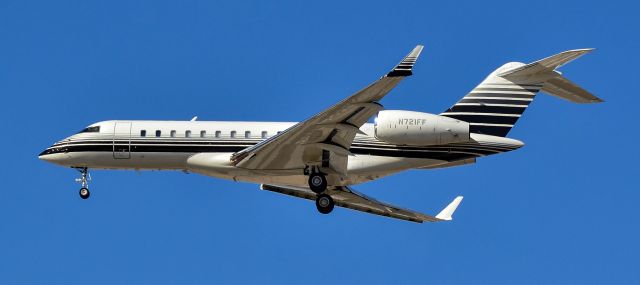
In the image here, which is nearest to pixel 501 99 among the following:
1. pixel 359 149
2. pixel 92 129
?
pixel 359 149

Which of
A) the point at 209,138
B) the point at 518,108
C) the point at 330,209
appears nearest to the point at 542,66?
the point at 518,108

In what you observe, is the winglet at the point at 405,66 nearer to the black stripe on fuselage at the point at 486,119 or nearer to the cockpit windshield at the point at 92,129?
the black stripe on fuselage at the point at 486,119

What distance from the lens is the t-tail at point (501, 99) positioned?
3703 cm

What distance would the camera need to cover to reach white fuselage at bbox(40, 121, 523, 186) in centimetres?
3681

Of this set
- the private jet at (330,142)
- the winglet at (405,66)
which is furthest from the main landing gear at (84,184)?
the winglet at (405,66)

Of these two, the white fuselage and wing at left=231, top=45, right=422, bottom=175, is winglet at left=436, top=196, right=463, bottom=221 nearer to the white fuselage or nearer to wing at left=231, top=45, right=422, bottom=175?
the white fuselage

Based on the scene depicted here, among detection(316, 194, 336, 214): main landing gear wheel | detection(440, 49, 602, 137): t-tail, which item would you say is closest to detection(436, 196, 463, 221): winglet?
detection(316, 194, 336, 214): main landing gear wheel

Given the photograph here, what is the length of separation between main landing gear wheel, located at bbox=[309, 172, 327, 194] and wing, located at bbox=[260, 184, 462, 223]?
3.56m

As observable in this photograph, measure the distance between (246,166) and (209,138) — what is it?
1.71m

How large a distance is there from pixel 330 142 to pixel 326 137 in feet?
0.93

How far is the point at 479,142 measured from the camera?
36.5 m

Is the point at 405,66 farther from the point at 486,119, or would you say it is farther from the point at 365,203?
the point at 365,203

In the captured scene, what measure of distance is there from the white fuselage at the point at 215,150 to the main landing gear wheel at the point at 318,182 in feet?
2.19

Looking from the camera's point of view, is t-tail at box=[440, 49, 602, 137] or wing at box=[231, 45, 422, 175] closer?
wing at box=[231, 45, 422, 175]
